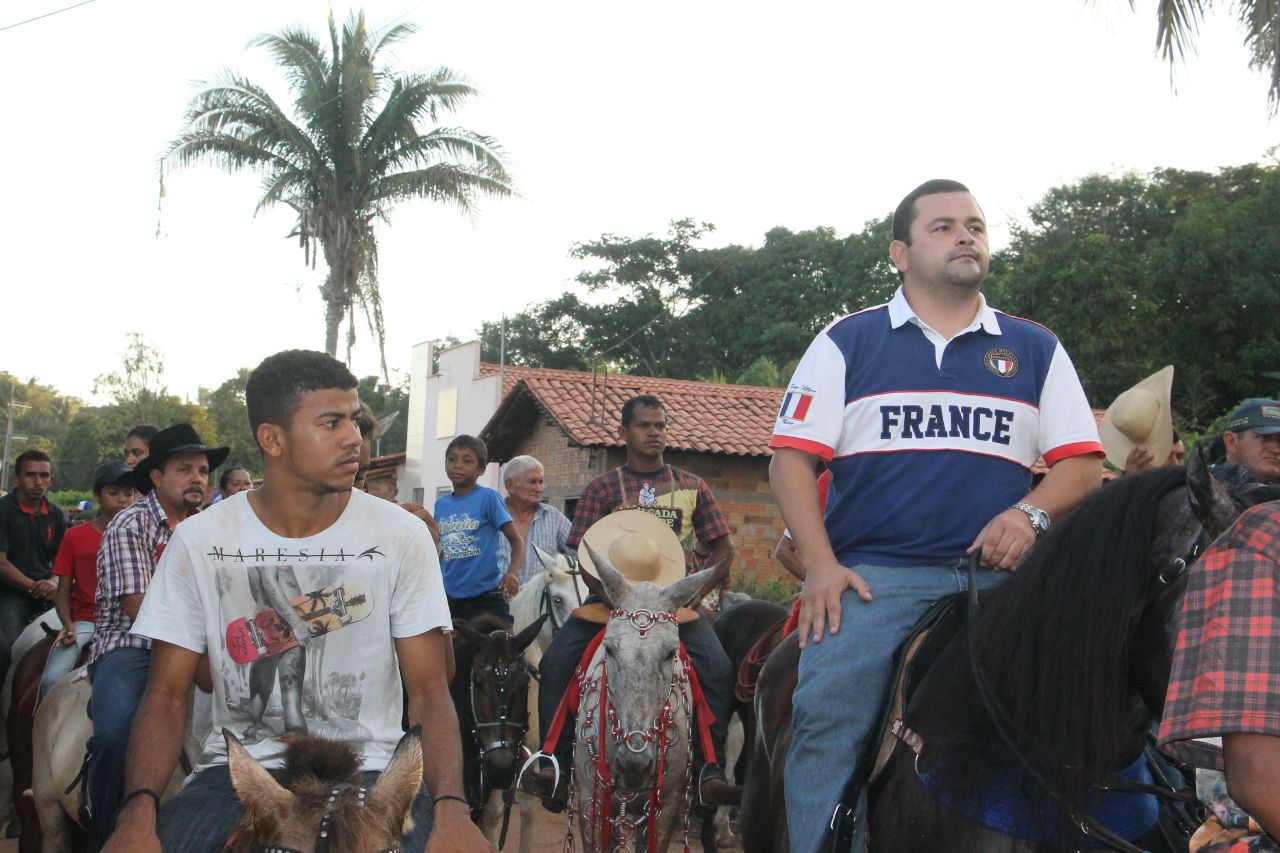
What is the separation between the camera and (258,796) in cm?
280

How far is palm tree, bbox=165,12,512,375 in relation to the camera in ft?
75.6

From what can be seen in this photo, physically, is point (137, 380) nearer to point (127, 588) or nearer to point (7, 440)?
point (7, 440)

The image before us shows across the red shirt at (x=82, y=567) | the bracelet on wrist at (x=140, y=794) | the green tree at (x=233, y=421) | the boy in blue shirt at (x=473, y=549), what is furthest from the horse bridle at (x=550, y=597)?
the green tree at (x=233, y=421)

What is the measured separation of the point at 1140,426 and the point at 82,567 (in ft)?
21.9

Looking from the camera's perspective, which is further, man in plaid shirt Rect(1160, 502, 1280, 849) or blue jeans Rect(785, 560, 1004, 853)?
blue jeans Rect(785, 560, 1004, 853)

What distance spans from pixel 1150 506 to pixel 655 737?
3584mm

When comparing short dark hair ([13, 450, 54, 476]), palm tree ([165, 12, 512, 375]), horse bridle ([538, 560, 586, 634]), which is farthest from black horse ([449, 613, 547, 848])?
palm tree ([165, 12, 512, 375])

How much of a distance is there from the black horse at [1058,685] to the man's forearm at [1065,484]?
47 centimetres

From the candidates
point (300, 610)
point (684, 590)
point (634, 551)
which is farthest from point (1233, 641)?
point (634, 551)

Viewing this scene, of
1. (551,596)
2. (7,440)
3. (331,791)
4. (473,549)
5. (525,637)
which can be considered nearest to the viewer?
(331,791)

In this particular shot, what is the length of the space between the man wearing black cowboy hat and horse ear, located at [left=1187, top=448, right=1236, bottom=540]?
405 cm

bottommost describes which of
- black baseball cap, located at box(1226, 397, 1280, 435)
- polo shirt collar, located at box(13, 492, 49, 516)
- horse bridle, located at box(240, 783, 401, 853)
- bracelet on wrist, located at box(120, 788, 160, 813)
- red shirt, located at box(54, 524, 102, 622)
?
bracelet on wrist, located at box(120, 788, 160, 813)

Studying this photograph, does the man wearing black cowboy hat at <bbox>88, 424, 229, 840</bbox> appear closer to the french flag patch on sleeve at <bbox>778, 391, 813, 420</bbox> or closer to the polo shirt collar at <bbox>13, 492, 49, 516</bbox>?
the french flag patch on sleeve at <bbox>778, 391, 813, 420</bbox>

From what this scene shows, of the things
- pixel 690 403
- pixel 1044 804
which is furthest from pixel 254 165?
pixel 1044 804
